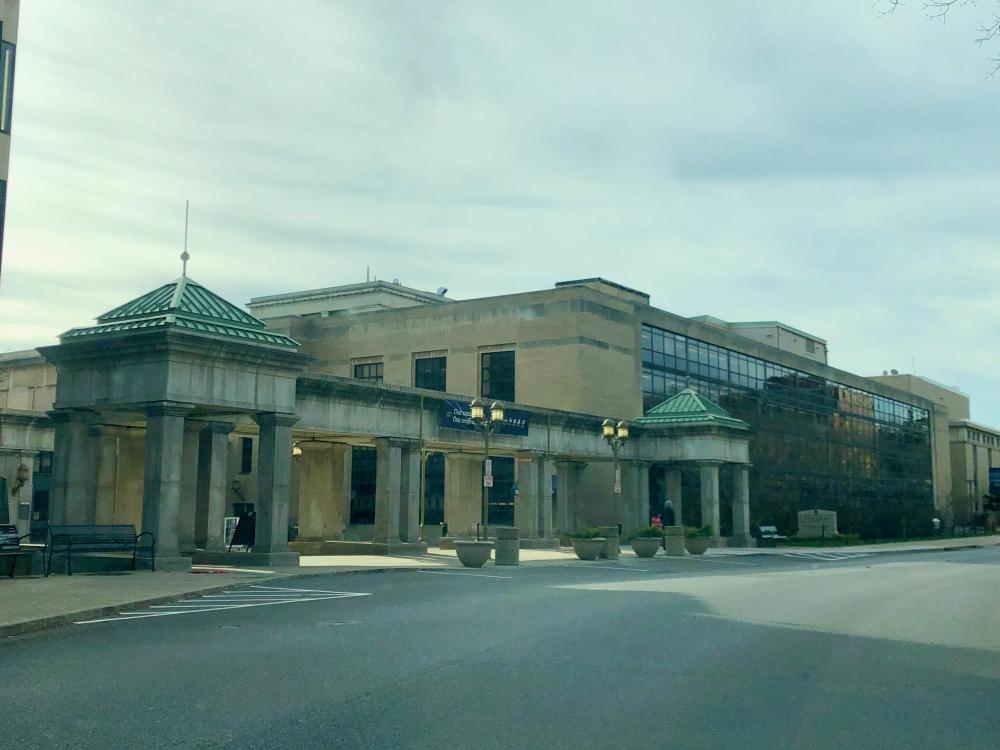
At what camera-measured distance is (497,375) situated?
5984cm

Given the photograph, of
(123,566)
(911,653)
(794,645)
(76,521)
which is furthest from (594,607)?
(76,521)

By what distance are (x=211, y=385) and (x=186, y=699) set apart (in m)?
18.7

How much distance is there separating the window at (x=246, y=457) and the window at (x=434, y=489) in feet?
38.8

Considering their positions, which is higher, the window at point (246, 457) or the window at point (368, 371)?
the window at point (368, 371)

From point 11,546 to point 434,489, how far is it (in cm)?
3567

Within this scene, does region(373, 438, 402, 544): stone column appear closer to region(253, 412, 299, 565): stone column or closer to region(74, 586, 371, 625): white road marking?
region(253, 412, 299, 565): stone column

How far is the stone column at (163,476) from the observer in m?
26.1

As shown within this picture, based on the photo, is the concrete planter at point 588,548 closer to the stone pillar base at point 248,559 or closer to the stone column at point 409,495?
the stone column at point 409,495

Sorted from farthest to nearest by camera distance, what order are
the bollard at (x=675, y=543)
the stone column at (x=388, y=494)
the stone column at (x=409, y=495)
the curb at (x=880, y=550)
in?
the curb at (x=880, y=550)
the bollard at (x=675, y=543)
the stone column at (x=409, y=495)
the stone column at (x=388, y=494)

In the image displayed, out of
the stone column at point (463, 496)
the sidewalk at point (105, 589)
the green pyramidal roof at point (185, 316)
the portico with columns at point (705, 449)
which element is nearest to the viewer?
the sidewalk at point (105, 589)

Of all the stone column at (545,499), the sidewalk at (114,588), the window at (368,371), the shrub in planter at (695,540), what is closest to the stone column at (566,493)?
the stone column at (545,499)

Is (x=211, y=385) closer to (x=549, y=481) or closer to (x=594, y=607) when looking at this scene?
(x=594, y=607)

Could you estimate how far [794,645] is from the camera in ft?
44.4

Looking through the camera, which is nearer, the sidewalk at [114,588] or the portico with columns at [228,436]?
the sidewalk at [114,588]
